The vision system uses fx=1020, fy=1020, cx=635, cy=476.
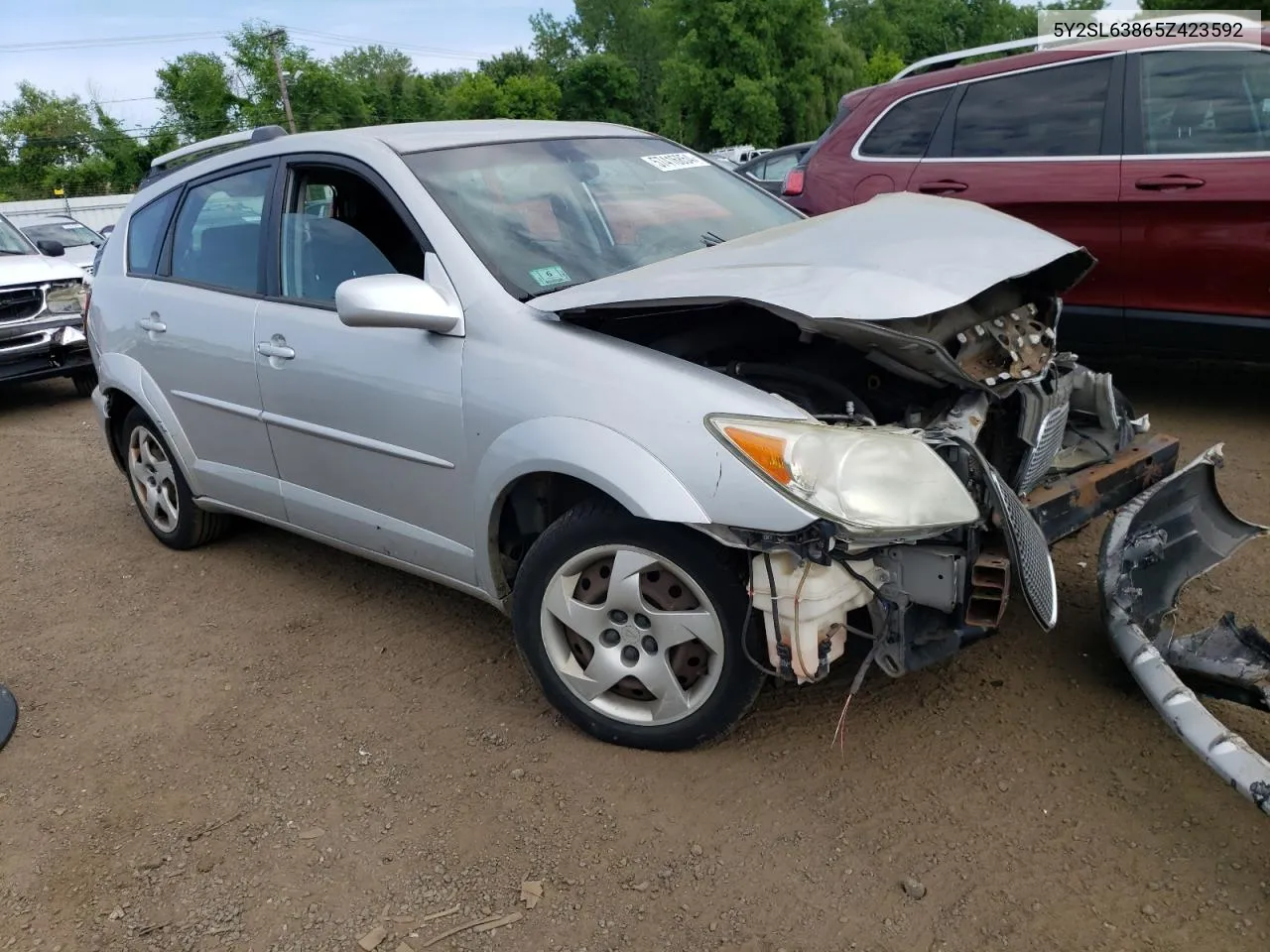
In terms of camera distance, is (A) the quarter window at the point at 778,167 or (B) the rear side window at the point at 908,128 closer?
(B) the rear side window at the point at 908,128

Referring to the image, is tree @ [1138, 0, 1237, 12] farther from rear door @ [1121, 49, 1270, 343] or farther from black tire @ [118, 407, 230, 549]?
black tire @ [118, 407, 230, 549]

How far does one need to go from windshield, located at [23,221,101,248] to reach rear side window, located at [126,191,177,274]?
10.8 meters

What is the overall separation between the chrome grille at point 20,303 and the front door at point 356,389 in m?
5.77

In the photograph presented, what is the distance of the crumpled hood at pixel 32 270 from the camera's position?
27.1ft

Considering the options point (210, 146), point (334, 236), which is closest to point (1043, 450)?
point (334, 236)

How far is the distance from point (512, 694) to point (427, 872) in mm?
830

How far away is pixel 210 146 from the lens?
468 centimetres

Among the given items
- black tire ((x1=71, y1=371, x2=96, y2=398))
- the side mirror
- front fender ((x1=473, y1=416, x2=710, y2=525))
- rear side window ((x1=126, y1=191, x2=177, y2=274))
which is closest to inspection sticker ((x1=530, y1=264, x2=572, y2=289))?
the side mirror

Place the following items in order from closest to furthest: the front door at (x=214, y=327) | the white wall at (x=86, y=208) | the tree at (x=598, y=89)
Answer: the front door at (x=214, y=327) < the white wall at (x=86, y=208) < the tree at (x=598, y=89)

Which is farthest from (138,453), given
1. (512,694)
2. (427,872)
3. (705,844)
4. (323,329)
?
(705,844)

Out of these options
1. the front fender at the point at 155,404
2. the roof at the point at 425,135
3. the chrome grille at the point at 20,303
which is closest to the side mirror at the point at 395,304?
the roof at the point at 425,135

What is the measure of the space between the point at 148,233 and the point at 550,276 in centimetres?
241

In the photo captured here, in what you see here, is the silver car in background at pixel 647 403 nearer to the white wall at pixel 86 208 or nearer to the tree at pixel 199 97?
the white wall at pixel 86 208

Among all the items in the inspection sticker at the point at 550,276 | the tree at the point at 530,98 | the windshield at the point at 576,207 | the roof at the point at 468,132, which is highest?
the tree at the point at 530,98
